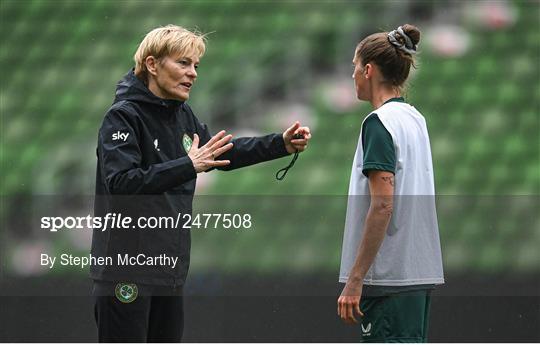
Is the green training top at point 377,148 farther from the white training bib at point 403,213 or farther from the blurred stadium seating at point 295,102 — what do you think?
the blurred stadium seating at point 295,102

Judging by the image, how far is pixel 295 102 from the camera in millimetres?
4766

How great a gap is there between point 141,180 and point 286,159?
6.42ft

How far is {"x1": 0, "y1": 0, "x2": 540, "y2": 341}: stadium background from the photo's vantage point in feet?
14.4

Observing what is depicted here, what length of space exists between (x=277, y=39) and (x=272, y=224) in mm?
863

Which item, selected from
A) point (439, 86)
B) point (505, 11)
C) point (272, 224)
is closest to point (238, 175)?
point (272, 224)

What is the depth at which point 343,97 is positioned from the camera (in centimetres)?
474

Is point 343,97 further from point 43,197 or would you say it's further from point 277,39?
point 43,197

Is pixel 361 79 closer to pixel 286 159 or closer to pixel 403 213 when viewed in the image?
pixel 403 213

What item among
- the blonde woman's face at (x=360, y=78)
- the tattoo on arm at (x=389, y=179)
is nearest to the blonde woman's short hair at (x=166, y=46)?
the blonde woman's face at (x=360, y=78)

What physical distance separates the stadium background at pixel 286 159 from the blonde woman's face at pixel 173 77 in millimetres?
1545

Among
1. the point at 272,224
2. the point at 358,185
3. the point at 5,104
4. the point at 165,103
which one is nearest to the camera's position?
the point at 358,185

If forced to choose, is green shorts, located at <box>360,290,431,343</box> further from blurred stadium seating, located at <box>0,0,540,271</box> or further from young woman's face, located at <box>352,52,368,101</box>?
blurred stadium seating, located at <box>0,0,540,271</box>

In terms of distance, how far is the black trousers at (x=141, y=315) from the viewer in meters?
2.87

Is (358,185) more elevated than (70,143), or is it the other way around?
(70,143)
